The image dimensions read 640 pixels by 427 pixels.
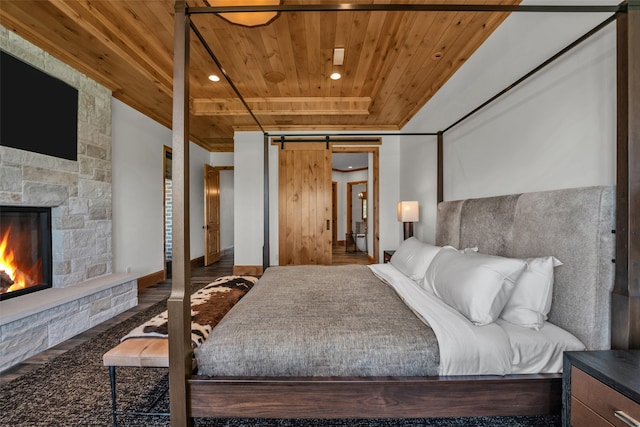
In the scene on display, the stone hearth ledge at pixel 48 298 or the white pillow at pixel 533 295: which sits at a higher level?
the white pillow at pixel 533 295

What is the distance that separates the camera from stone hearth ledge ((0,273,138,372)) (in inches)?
79.6

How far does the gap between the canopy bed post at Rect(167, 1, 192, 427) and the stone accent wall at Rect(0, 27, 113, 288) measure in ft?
7.06

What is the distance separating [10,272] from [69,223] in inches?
24.2

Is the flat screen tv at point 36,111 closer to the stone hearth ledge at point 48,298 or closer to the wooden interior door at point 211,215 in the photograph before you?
the stone hearth ledge at point 48,298

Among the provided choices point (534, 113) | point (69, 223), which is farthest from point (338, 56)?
point (69, 223)

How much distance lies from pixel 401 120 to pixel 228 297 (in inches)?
154

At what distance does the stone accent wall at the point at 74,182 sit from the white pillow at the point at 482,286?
3.49 m

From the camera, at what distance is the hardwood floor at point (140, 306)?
2020 millimetres

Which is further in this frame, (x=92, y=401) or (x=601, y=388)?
(x=92, y=401)

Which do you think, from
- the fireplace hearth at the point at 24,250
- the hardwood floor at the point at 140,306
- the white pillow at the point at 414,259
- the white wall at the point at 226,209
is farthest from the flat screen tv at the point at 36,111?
the white wall at the point at 226,209

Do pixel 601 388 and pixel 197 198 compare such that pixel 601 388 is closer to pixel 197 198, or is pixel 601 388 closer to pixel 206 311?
pixel 206 311

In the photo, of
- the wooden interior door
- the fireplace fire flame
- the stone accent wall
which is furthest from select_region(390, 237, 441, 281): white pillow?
the wooden interior door

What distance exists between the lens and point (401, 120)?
14.8 feet

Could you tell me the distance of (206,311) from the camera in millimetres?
1700
